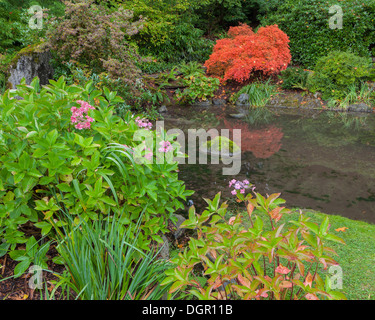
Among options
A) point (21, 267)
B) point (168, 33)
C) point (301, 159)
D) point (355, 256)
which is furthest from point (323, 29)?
point (21, 267)

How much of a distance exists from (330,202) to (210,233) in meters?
2.55

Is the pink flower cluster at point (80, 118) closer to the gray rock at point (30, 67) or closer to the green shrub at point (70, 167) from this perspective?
the green shrub at point (70, 167)

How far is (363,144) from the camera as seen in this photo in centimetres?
606

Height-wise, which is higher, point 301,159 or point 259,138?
point 259,138

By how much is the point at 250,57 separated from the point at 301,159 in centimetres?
528

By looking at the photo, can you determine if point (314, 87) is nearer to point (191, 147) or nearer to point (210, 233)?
point (191, 147)

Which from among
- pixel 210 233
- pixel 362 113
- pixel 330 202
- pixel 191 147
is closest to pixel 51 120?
pixel 210 233

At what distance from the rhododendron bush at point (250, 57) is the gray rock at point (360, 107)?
7.89 ft

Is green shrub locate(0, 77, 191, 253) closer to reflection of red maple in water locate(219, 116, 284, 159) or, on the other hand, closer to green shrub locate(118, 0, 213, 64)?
reflection of red maple in water locate(219, 116, 284, 159)

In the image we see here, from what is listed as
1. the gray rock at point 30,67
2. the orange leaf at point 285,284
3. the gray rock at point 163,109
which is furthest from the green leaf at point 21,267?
the gray rock at point 163,109

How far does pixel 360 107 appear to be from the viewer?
28.3 feet

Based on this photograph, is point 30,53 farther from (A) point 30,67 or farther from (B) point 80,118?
(B) point 80,118

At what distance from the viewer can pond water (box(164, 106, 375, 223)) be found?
155 inches
